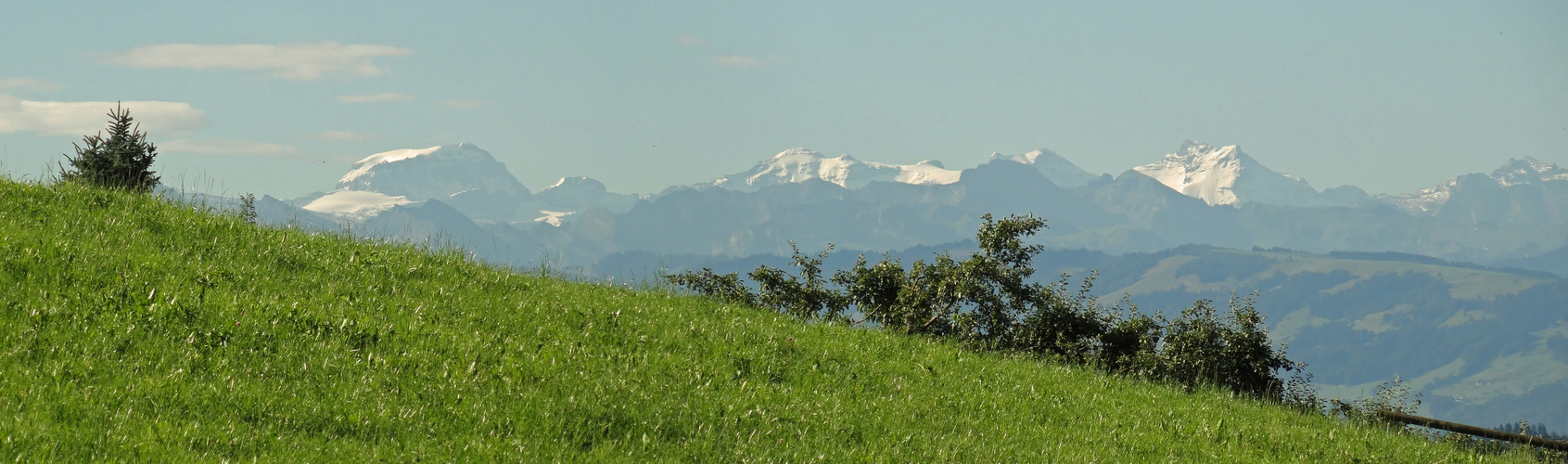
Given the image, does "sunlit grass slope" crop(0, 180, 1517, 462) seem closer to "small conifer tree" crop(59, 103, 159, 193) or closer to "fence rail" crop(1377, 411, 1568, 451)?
"fence rail" crop(1377, 411, 1568, 451)

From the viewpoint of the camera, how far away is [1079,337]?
92.3 ft

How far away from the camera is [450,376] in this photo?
34.4ft

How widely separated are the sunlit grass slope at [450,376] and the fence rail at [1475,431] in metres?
2.50

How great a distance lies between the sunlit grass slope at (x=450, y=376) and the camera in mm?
8672

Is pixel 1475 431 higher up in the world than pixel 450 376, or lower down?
lower down

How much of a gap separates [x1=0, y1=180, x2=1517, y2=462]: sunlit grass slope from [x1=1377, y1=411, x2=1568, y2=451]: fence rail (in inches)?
98.3

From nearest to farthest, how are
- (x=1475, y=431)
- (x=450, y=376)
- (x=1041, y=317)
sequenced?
(x=450, y=376) → (x=1475, y=431) → (x=1041, y=317)

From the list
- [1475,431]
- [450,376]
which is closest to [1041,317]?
[1475,431]

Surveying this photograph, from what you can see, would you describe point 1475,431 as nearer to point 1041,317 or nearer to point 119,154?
point 1041,317

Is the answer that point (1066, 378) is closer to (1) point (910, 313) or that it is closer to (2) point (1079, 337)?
(1) point (910, 313)

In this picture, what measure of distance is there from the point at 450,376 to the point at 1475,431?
54.5 ft

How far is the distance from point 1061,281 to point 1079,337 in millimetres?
2135

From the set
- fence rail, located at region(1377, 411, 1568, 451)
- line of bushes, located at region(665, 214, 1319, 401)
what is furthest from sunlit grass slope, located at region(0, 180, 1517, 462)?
line of bushes, located at region(665, 214, 1319, 401)

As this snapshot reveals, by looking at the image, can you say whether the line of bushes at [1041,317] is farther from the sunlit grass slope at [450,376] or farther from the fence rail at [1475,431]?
the sunlit grass slope at [450,376]
